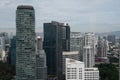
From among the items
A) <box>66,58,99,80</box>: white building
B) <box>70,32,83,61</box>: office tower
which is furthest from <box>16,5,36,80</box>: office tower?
<box>70,32,83,61</box>: office tower

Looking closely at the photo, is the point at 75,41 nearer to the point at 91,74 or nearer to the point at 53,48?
the point at 53,48

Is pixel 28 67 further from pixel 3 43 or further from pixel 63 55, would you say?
pixel 3 43

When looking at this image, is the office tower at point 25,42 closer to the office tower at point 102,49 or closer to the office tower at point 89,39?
the office tower at point 89,39

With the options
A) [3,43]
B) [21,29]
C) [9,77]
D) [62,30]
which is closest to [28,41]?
[21,29]

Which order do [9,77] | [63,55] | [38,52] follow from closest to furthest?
[9,77] → [38,52] → [63,55]

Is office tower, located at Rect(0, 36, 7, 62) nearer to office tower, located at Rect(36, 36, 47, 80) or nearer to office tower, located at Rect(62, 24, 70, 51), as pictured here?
office tower, located at Rect(62, 24, 70, 51)

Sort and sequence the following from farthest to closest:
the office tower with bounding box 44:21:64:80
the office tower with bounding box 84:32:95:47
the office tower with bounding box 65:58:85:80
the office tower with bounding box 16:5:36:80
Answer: the office tower with bounding box 84:32:95:47 < the office tower with bounding box 44:21:64:80 < the office tower with bounding box 16:5:36:80 < the office tower with bounding box 65:58:85:80
